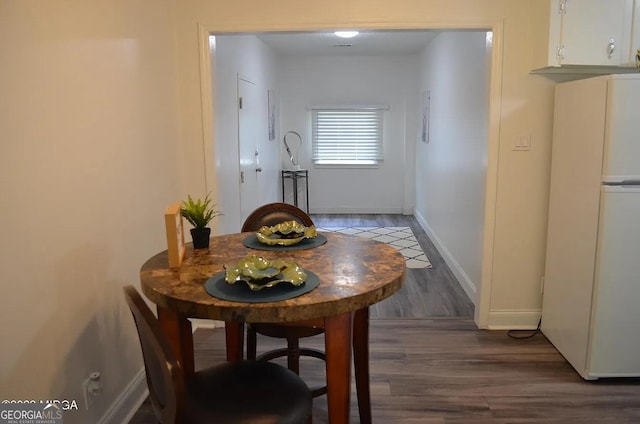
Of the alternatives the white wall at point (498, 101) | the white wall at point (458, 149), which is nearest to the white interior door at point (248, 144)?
the white wall at point (498, 101)

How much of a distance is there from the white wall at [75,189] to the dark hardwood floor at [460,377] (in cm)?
62

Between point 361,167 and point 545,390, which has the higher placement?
point 361,167

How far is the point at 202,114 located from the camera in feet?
10.8

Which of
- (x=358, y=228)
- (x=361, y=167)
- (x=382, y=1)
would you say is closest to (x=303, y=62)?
(x=361, y=167)

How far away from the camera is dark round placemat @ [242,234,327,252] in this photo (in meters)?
2.13

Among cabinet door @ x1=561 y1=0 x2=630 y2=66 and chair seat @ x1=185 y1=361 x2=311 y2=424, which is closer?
chair seat @ x1=185 y1=361 x2=311 y2=424

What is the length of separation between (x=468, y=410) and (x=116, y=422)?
1.63 metres

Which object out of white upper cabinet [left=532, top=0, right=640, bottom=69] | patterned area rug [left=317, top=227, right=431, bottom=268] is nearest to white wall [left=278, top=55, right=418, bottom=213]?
patterned area rug [left=317, top=227, right=431, bottom=268]

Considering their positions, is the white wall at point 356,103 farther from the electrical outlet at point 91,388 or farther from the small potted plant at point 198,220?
the electrical outlet at point 91,388

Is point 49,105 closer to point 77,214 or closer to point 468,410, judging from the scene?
point 77,214

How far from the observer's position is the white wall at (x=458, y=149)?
3850 mm

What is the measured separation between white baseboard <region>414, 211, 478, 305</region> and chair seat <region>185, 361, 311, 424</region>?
2256mm

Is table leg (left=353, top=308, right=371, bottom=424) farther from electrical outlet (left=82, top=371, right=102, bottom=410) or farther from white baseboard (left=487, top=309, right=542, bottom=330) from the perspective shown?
white baseboard (left=487, top=309, right=542, bottom=330)

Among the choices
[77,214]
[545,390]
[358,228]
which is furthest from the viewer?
[358,228]
